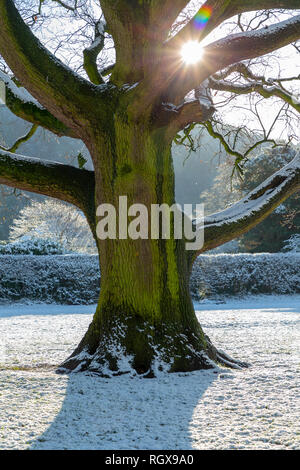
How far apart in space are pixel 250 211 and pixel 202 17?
2398mm

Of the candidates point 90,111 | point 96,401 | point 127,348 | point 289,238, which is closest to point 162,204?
point 90,111

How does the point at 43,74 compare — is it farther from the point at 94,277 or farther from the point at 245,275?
the point at 245,275

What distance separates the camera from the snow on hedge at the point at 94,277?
14.9m

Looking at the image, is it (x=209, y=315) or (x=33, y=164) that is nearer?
(x=33, y=164)

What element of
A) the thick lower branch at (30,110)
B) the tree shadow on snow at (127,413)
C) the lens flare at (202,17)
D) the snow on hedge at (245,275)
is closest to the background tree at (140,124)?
the lens flare at (202,17)

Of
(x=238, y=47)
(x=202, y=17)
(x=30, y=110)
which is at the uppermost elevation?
(x=202, y=17)

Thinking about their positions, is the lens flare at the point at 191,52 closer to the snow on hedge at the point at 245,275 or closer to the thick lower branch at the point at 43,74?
the thick lower branch at the point at 43,74

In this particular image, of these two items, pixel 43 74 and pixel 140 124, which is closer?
pixel 43 74

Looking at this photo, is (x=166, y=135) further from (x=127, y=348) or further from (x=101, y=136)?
(x=127, y=348)

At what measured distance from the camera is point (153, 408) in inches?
132

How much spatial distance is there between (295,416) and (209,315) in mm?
8369

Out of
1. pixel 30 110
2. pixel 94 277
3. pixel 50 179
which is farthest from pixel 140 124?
pixel 94 277

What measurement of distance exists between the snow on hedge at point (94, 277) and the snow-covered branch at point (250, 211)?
9960 mm

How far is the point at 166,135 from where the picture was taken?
4699 mm
